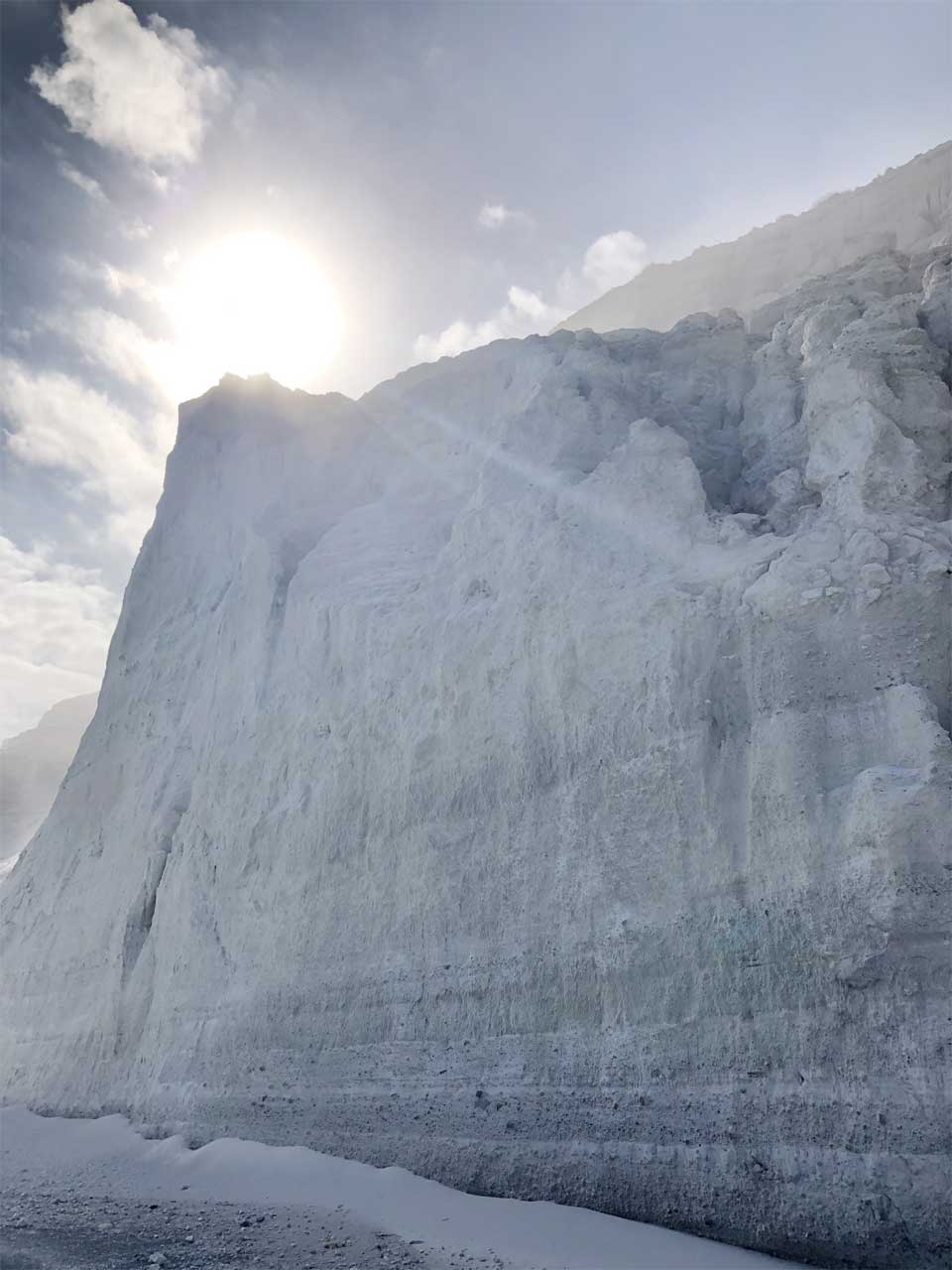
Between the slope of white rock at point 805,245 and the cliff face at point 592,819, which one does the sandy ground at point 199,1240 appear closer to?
the cliff face at point 592,819

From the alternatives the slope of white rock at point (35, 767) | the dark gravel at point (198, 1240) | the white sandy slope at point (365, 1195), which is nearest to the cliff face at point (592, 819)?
the white sandy slope at point (365, 1195)

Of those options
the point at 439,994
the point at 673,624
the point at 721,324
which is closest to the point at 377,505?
the point at 721,324

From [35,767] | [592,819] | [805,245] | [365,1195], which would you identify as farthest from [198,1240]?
[35,767]

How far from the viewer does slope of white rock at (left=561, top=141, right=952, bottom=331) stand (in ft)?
69.2

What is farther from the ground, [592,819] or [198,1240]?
[592,819]

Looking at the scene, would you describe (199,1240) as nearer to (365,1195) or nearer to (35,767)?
(365,1195)

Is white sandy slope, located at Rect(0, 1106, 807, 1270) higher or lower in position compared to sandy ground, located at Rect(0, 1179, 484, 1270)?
higher

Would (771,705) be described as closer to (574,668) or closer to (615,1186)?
(574,668)

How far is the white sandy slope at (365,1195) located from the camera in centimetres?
775

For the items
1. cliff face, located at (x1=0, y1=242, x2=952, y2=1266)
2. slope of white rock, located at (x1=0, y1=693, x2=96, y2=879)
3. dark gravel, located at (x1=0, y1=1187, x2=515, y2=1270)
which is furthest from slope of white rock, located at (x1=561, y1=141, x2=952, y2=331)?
slope of white rock, located at (x1=0, y1=693, x2=96, y2=879)

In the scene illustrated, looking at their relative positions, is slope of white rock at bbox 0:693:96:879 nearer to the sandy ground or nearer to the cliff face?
the cliff face

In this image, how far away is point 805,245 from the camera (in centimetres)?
2505

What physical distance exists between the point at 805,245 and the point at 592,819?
831 inches

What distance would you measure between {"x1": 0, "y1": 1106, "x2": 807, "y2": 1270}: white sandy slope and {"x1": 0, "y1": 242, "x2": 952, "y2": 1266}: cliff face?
29 cm
